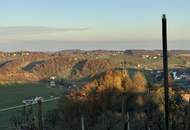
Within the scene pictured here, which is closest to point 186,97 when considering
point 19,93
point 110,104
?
point 110,104

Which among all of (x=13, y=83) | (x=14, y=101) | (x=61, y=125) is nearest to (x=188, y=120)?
(x=61, y=125)

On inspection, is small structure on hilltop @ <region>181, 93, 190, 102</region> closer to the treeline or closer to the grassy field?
the treeline

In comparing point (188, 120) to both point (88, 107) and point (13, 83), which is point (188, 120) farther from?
point (13, 83)

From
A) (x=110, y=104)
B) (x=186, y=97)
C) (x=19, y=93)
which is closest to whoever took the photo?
(x=110, y=104)

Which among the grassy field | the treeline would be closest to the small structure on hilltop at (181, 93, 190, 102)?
the treeline

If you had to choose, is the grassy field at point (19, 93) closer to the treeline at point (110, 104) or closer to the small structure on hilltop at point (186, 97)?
the treeline at point (110, 104)

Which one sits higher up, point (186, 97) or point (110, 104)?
point (186, 97)

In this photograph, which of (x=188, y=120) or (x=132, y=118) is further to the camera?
(x=132, y=118)

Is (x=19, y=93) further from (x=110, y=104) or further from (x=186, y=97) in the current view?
(x=110, y=104)

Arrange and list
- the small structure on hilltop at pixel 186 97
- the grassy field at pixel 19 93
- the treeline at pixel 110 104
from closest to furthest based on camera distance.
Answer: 1. the treeline at pixel 110 104
2. the small structure on hilltop at pixel 186 97
3. the grassy field at pixel 19 93

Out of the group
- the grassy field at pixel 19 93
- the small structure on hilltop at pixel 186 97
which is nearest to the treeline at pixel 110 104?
the small structure on hilltop at pixel 186 97

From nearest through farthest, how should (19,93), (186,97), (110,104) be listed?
1. (110,104)
2. (186,97)
3. (19,93)
